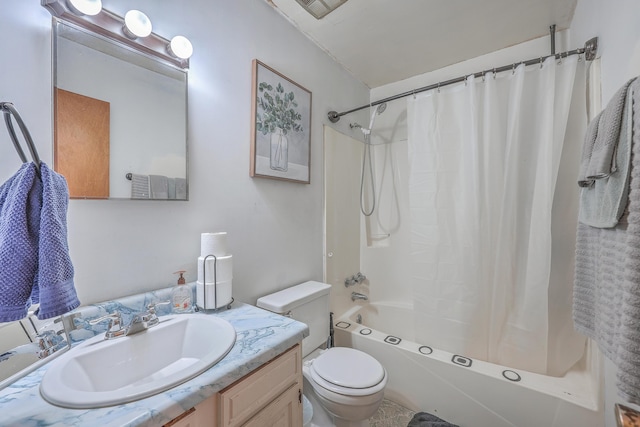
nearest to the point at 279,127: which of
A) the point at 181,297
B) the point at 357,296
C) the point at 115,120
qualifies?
the point at 115,120

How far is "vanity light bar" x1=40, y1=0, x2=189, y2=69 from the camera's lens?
30.9 inches

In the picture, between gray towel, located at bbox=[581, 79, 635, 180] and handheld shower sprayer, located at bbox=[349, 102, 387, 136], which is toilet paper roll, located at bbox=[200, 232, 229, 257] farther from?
handheld shower sprayer, located at bbox=[349, 102, 387, 136]

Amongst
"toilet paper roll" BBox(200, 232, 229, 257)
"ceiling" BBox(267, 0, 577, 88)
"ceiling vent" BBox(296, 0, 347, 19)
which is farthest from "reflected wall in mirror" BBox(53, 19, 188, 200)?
"ceiling" BBox(267, 0, 577, 88)

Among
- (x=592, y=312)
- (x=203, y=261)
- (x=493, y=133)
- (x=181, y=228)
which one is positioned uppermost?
(x=493, y=133)

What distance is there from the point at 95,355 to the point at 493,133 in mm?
2048

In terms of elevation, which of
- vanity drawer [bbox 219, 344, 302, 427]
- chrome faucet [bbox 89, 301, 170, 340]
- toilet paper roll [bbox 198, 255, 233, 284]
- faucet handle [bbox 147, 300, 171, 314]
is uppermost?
toilet paper roll [bbox 198, 255, 233, 284]

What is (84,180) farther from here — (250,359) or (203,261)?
(250,359)

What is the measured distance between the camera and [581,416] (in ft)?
3.83

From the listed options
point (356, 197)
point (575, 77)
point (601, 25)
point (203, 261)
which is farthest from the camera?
point (356, 197)

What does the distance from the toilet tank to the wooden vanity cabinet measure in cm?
43

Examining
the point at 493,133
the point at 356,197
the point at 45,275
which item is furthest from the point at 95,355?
the point at 493,133

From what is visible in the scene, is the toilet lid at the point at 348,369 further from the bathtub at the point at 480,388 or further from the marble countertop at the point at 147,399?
the marble countertop at the point at 147,399

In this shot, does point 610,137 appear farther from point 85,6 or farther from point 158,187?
point 85,6

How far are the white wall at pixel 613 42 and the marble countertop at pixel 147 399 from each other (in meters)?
1.34
